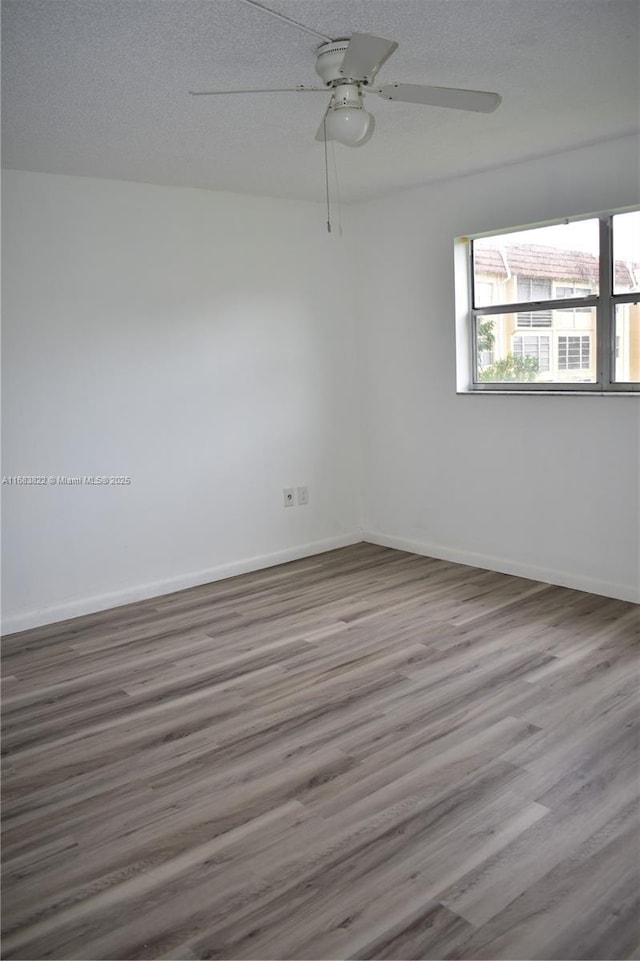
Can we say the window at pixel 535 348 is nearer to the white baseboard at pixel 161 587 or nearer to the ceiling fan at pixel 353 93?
the white baseboard at pixel 161 587

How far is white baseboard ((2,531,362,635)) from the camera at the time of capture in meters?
4.18

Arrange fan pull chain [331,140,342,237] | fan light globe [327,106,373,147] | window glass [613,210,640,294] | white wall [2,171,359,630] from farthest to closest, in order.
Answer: white wall [2,171,359,630] < window glass [613,210,640,294] < fan pull chain [331,140,342,237] < fan light globe [327,106,373,147]

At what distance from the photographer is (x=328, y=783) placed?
260 cm

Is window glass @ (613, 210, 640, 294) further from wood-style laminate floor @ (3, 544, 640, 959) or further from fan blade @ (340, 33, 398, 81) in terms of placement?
fan blade @ (340, 33, 398, 81)

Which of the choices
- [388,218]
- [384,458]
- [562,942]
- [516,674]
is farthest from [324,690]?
[388,218]

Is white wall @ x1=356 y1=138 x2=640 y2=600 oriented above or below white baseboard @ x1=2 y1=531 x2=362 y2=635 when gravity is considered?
above

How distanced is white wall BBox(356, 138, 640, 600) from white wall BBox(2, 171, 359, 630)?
33 cm

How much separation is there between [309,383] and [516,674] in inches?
104

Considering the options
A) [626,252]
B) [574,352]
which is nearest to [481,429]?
[574,352]

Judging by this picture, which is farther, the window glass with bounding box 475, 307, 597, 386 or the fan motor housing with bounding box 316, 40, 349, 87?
the window glass with bounding box 475, 307, 597, 386

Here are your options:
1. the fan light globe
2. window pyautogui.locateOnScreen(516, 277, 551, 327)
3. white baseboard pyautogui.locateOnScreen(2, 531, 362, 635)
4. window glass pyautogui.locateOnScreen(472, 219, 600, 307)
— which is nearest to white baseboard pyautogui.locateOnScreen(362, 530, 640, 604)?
white baseboard pyautogui.locateOnScreen(2, 531, 362, 635)

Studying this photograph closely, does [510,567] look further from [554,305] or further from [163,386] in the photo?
[163,386]

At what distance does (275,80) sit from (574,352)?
2300 mm

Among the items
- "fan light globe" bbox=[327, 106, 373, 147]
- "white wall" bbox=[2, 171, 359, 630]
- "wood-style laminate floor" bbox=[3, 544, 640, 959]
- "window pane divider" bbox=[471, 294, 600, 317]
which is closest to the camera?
"wood-style laminate floor" bbox=[3, 544, 640, 959]
